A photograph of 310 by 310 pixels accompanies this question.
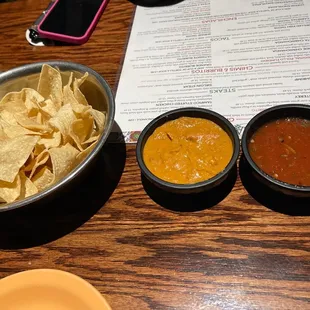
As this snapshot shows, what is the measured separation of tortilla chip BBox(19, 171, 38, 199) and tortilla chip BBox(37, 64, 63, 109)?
28 cm

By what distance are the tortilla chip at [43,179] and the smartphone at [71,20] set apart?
824 mm

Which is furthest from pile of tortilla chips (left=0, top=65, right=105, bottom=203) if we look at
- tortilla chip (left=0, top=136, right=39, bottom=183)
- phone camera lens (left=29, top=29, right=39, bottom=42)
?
phone camera lens (left=29, top=29, right=39, bottom=42)

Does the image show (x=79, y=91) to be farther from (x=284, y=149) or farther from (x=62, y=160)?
(x=284, y=149)

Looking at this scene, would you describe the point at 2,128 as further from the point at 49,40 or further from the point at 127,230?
the point at 49,40

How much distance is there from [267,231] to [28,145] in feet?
2.30

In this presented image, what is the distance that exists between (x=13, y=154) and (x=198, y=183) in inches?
20.6

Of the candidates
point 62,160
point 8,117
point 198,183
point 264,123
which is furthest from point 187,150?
point 8,117

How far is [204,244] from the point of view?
108 centimetres

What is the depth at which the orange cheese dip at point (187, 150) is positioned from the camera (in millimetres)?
1129

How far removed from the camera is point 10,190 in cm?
111

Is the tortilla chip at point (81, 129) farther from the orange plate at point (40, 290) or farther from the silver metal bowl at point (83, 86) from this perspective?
the orange plate at point (40, 290)

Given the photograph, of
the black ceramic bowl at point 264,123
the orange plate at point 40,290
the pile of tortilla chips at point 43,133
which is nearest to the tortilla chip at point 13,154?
the pile of tortilla chips at point 43,133

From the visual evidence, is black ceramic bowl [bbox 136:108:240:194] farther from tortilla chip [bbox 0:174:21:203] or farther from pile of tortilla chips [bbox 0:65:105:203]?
tortilla chip [bbox 0:174:21:203]

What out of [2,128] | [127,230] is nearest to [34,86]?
[2,128]
